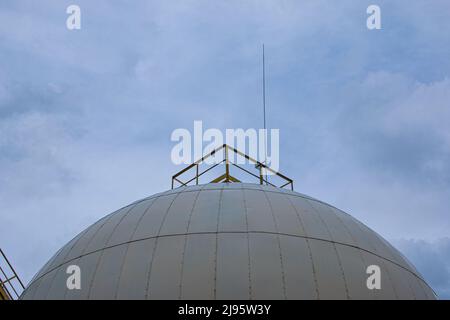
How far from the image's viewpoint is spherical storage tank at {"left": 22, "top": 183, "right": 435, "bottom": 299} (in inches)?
469

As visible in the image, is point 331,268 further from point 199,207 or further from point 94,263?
point 94,263

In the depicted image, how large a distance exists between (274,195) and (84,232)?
4600 millimetres

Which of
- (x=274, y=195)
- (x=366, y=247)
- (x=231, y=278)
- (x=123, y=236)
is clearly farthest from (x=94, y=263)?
(x=366, y=247)

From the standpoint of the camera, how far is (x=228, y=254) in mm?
12352

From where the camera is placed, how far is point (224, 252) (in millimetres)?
12414

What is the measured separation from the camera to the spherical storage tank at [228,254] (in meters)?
11.9

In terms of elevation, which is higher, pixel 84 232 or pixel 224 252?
pixel 84 232
